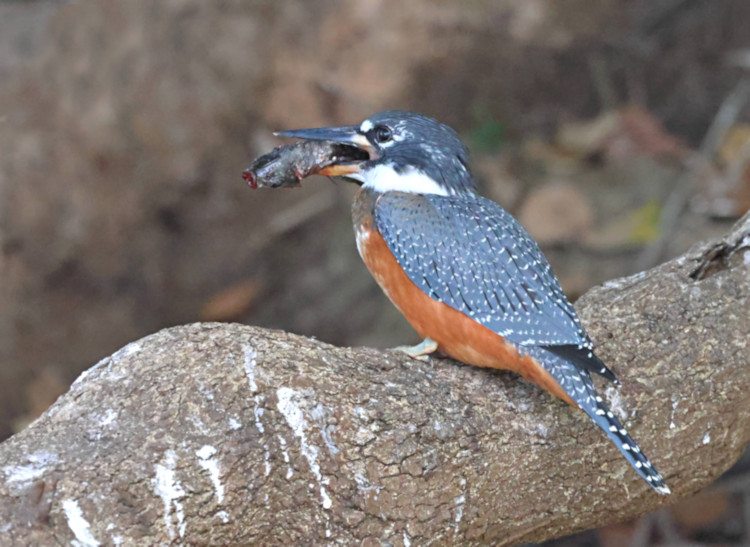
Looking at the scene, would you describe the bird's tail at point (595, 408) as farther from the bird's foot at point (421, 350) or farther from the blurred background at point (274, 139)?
the blurred background at point (274, 139)

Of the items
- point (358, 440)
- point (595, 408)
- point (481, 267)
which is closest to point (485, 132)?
point (481, 267)

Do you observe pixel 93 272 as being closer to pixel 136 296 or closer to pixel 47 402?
pixel 136 296

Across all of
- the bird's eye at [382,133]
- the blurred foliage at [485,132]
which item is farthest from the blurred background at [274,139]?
the bird's eye at [382,133]

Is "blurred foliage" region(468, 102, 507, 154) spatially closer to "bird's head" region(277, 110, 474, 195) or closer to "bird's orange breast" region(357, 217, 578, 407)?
"bird's head" region(277, 110, 474, 195)

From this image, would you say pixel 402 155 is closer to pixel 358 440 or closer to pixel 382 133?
pixel 382 133

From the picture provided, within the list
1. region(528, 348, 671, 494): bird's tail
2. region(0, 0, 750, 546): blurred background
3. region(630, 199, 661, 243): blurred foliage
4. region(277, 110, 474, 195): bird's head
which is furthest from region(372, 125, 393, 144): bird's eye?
region(630, 199, 661, 243): blurred foliage

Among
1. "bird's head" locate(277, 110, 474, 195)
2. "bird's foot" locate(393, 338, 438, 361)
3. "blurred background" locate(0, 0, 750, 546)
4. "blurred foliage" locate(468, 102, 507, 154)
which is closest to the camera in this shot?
"bird's foot" locate(393, 338, 438, 361)

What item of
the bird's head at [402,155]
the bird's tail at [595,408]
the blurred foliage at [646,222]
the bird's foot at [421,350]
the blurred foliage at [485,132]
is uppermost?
the blurred foliage at [485,132]
